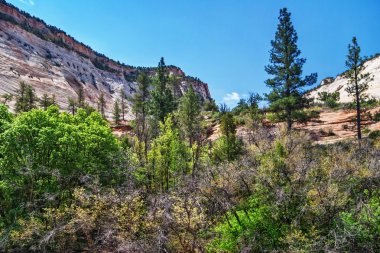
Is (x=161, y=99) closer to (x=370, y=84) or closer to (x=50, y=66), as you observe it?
(x=370, y=84)

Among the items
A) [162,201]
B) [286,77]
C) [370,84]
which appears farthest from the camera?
[370,84]

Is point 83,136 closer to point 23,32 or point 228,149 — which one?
point 228,149

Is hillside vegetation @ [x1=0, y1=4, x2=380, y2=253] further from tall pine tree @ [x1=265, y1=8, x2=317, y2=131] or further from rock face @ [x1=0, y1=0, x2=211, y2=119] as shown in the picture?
rock face @ [x1=0, y1=0, x2=211, y2=119]

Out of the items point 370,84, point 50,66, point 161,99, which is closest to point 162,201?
point 161,99

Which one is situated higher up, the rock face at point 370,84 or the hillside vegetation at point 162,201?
the rock face at point 370,84

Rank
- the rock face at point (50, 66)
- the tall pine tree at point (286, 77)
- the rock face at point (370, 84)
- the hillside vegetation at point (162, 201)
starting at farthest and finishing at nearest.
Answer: the rock face at point (50, 66)
the rock face at point (370, 84)
the tall pine tree at point (286, 77)
the hillside vegetation at point (162, 201)

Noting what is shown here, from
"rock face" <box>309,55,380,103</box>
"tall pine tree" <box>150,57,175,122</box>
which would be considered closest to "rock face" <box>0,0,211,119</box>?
"tall pine tree" <box>150,57,175,122</box>

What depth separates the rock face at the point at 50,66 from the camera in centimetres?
8019

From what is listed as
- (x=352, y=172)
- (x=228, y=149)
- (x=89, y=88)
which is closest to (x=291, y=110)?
(x=228, y=149)

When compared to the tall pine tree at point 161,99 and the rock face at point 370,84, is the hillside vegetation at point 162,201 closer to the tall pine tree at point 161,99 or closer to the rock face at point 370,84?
the tall pine tree at point 161,99

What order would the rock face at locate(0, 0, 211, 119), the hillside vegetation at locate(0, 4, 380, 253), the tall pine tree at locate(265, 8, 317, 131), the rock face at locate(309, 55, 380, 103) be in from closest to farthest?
the hillside vegetation at locate(0, 4, 380, 253) → the tall pine tree at locate(265, 8, 317, 131) → the rock face at locate(309, 55, 380, 103) → the rock face at locate(0, 0, 211, 119)

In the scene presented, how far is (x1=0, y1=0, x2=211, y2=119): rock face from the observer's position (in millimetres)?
80188

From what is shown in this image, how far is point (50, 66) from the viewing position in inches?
3760

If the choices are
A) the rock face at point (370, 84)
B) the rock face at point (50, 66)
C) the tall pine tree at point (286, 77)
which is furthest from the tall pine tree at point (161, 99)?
the rock face at point (50, 66)
